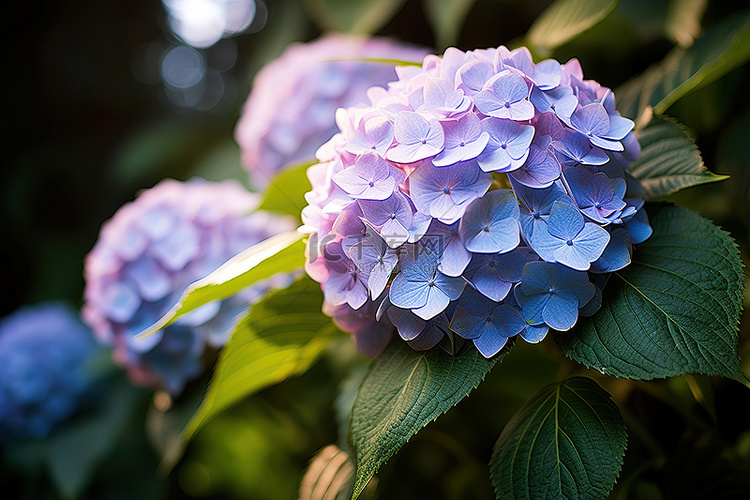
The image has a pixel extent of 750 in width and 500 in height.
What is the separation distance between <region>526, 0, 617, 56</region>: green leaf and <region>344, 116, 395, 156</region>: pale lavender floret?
0.28m

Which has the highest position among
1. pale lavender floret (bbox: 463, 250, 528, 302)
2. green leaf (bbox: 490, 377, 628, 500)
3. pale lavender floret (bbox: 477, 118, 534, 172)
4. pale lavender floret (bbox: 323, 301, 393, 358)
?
pale lavender floret (bbox: 477, 118, 534, 172)

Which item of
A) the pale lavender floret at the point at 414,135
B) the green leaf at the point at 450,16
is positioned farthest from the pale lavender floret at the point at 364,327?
the green leaf at the point at 450,16

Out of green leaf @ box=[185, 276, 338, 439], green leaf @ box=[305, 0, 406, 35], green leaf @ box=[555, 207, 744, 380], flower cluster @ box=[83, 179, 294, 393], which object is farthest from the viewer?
green leaf @ box=[305, 0, 406, 35]

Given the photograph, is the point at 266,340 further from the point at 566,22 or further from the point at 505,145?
the point at 566,22

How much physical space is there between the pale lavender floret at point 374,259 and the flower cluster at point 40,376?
0.73 metres

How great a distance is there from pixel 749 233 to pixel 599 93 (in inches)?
10.5

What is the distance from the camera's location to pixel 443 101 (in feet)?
1.28

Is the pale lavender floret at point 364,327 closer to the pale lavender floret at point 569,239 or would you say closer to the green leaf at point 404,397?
the green leaf at point 404,397

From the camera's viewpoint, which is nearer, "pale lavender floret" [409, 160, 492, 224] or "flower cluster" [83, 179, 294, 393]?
"pale lavender floret" [409, 160, 492, 224]

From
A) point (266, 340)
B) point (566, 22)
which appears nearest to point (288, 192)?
point (266, 340)

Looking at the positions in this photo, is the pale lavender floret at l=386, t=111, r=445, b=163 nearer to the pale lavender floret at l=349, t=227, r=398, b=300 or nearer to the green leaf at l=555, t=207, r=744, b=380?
the pale lavender floret at l=349, t=227, r=398, b=300

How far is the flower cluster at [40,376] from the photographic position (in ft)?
2.88

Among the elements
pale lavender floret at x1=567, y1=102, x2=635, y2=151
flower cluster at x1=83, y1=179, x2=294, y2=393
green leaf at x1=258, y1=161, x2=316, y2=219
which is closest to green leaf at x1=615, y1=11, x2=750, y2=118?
pale lavender floret at x1=567, y1=102, x2=635, y2=151

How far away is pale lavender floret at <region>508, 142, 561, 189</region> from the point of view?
367 mm
